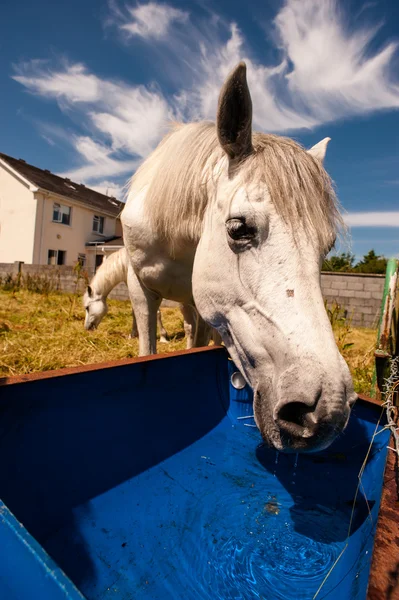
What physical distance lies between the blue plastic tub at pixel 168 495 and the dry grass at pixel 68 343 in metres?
1.84

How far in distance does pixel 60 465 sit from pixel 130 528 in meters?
0.39

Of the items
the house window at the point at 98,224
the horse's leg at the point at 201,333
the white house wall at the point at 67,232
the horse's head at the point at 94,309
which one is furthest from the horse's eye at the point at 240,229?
the house window at the point at 98,224

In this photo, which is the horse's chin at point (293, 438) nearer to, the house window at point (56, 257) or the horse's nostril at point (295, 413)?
the horse's nostril at point (295, 413)

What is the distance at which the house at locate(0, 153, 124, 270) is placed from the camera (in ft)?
62.2

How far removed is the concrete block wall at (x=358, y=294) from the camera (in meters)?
8.64

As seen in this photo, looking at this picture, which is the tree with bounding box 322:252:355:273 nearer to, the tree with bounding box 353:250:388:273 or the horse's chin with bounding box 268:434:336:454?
the horse's chin with bounding box 268:434:336:454

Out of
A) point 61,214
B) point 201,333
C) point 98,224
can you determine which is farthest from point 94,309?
point 98,224

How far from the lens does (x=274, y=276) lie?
1.25 m

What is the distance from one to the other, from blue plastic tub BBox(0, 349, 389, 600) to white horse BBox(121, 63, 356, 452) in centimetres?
44

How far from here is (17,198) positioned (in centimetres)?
1947

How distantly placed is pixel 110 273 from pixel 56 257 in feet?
55.0

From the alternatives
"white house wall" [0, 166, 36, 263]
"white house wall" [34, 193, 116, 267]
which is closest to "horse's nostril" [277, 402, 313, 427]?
"white house wall" [0, 166, 36, 263]

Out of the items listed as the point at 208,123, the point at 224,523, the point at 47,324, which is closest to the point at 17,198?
the point at 47,324

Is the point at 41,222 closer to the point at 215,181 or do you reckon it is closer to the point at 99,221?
the point at 99,221
